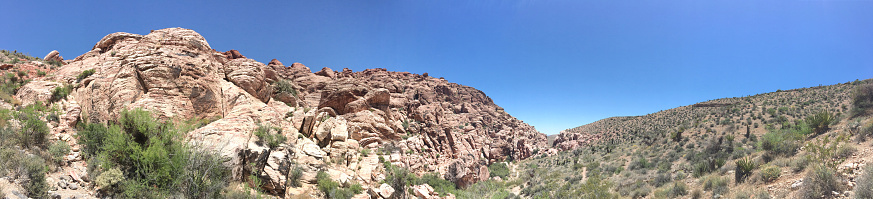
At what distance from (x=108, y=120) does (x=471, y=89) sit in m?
57.4

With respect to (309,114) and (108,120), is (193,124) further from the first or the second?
(309,114)

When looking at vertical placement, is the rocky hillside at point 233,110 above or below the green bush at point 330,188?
above

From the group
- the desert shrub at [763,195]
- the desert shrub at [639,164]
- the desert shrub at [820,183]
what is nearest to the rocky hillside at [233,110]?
the desert shrub at [639,164]

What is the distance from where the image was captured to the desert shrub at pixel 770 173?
413 inches

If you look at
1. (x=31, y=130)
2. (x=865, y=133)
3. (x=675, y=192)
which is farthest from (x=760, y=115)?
(x=31, y=130)

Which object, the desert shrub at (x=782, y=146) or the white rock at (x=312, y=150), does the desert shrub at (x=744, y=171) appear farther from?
the white rock at (x=312, y=150)

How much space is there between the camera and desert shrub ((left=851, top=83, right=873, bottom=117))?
14602 mm

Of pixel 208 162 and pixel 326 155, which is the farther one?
pixel 326 155

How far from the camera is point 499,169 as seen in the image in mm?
35750

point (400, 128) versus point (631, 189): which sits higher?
point (400, 128)

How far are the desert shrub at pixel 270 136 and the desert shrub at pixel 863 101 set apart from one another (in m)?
30.0

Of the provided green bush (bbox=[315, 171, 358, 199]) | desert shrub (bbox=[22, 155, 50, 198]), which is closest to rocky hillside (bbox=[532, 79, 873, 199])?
green bush (bbox=[315, 171, 358, 199])

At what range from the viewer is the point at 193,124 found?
37.3ft

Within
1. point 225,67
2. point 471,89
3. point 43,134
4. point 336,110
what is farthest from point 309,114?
point 471,89
